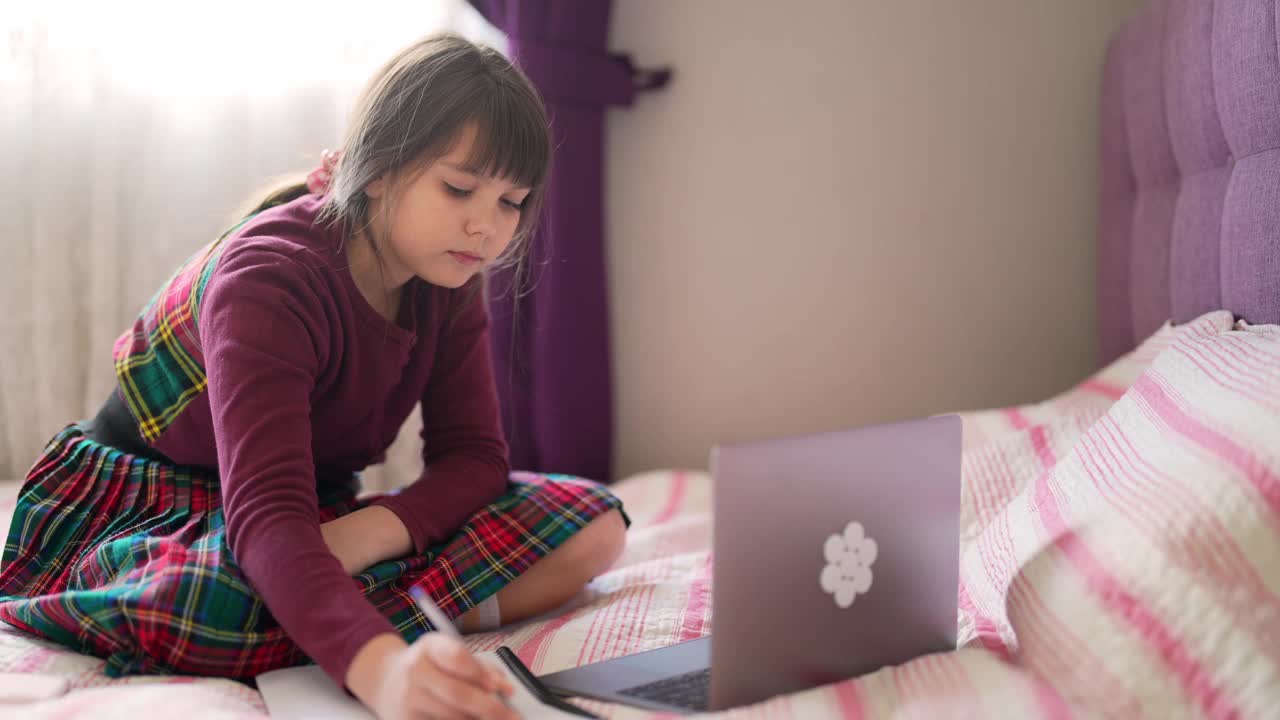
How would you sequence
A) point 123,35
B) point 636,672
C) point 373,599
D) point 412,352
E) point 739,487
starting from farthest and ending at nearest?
point 123,35 < point 412,352 < point 373,599 < point 636,672 < point 739,487

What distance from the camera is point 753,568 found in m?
0.70

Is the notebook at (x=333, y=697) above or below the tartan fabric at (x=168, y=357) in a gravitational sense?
below

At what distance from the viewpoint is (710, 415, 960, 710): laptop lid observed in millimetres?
695

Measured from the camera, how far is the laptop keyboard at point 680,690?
746 mm

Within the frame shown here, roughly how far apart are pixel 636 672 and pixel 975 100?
1.33 metres

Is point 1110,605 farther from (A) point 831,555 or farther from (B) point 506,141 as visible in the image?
(B) point 506,141

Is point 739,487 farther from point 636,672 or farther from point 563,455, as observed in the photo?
point 563,455

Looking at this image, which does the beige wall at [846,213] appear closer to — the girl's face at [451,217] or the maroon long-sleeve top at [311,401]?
the maroon long-sleeve top at [311,401]

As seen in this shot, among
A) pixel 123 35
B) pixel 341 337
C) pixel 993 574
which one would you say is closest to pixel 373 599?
pixel 341 337

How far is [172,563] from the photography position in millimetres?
872

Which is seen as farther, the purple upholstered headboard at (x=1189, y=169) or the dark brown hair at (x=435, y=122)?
the purple upholstered headboard at (x=1189, y=169)

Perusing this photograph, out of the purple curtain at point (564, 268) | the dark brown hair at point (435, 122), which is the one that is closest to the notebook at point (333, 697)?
the dark brown hair at point (435, 122)

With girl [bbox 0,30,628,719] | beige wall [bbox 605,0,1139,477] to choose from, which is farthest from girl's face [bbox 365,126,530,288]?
beige wall [bbox 605,0,1139,477]

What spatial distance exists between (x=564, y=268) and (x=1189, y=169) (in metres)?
0.95
